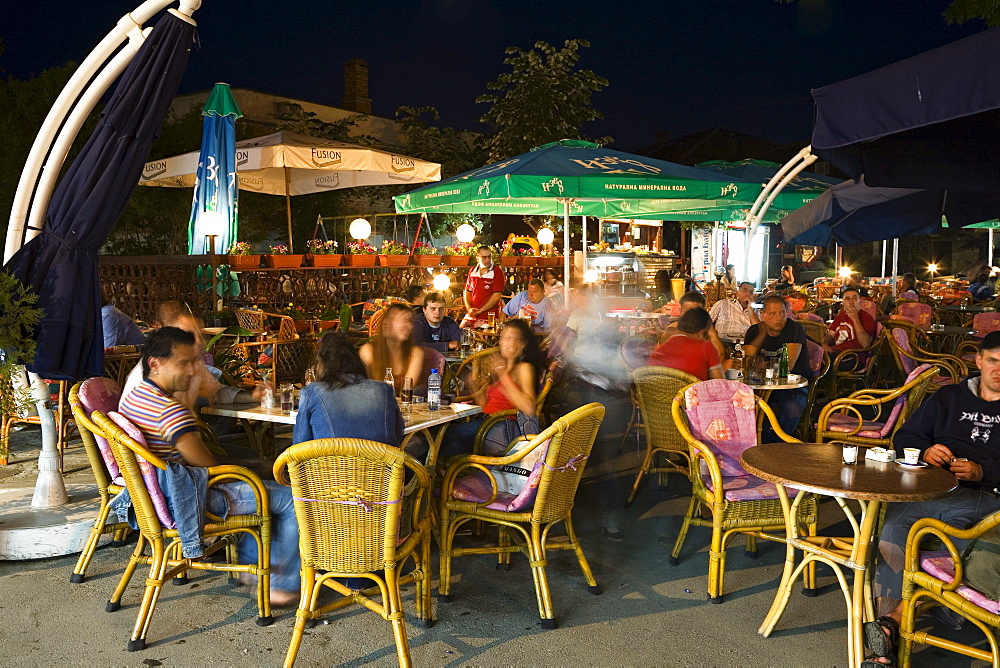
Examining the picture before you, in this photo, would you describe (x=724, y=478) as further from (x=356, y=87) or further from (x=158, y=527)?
(x=356, y=87)

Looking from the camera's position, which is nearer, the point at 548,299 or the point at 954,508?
the point at 954,508

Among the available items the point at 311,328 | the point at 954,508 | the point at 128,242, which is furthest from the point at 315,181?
the point at 954,508

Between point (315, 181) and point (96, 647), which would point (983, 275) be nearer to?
point (315, 181)

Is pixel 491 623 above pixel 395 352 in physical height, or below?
below

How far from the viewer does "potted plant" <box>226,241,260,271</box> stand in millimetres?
10852

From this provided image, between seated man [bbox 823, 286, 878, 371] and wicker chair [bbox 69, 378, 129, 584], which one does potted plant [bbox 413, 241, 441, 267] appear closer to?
seated man [bbox 823, 286, 878, 371]

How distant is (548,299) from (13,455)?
576cm

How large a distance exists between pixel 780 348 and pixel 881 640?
3801mm

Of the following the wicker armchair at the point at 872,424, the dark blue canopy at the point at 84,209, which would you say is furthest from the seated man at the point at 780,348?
the dark blue canopy at the point at 84,209

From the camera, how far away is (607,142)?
2064cm

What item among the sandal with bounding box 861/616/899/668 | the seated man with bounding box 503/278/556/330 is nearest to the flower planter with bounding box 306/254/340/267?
the seated man with bounding box 503/278/556/330

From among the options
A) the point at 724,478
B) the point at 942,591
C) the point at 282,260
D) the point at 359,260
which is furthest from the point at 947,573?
the point at 359,260

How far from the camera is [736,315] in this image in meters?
9.48

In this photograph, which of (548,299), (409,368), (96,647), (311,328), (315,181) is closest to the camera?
(96,647)
